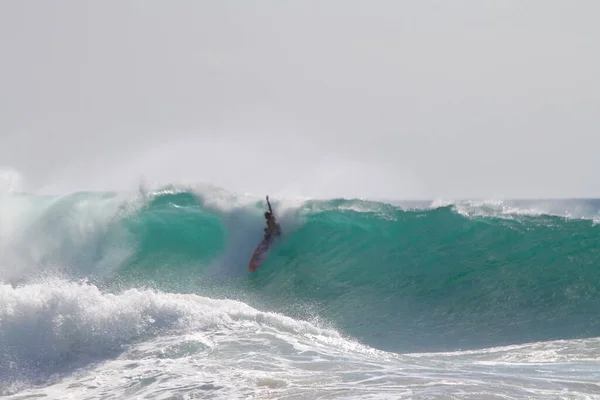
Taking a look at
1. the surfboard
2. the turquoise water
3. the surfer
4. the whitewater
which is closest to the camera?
the whitewater

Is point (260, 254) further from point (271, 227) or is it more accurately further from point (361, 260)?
point (361, 260)

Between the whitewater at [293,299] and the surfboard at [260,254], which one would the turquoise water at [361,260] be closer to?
the whitewater at [293,299]

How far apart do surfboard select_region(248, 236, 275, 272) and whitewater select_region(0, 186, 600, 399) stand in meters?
0.25

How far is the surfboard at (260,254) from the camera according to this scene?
17.0m

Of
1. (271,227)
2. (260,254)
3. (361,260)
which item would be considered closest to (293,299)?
(361,260)

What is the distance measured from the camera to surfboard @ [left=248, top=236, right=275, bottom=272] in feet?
55.7

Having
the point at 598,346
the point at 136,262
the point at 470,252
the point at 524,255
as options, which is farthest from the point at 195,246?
the point at 598,346

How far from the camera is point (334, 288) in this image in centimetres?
1541

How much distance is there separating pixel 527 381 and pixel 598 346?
319 cm

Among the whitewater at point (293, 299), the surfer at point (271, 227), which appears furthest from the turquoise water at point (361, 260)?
the surfer at point (271, 227)

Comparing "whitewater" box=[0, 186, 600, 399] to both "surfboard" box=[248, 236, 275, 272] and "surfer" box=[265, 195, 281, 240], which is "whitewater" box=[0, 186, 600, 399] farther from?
"surfer" box=[265, 195, 281, 240]

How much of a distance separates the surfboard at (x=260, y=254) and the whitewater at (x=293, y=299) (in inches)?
9.7

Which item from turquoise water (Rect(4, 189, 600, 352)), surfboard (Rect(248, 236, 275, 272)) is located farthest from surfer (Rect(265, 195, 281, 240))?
turquoise water (Rect(4, 189, 600, 352))

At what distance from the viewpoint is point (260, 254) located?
690 inches
